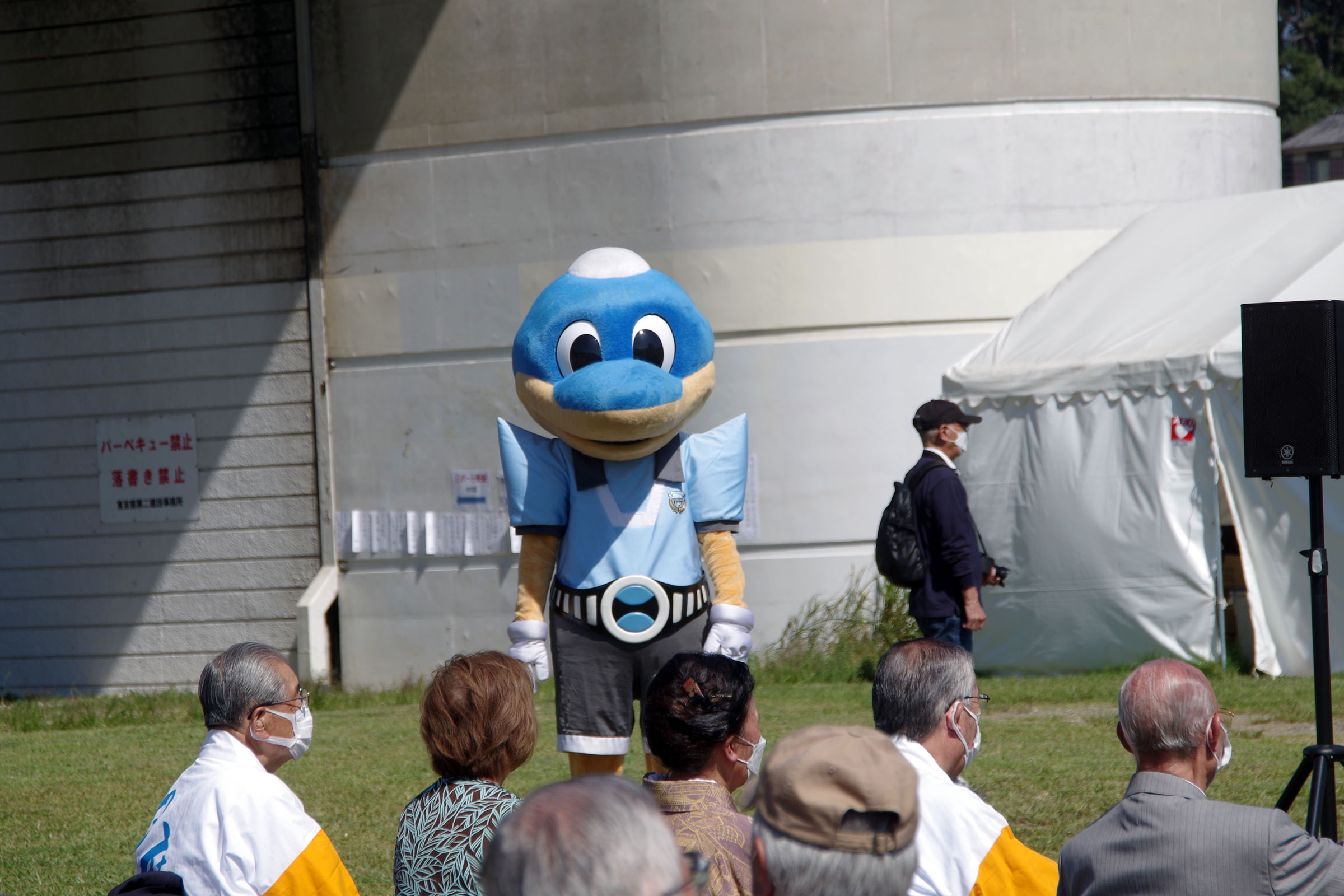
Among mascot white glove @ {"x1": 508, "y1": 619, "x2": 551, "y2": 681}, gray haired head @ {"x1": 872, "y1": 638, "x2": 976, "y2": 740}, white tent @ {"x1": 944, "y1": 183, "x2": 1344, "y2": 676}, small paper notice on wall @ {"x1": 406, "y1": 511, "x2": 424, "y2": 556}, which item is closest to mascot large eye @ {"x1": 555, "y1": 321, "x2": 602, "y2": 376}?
mascot white glove @ {"x1": 508, "y1": 619, "x2": 551, "y2": 681}

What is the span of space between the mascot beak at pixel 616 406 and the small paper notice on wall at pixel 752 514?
5846 mm

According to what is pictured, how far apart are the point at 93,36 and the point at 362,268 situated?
3291mm

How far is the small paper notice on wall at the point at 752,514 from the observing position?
36.8ft

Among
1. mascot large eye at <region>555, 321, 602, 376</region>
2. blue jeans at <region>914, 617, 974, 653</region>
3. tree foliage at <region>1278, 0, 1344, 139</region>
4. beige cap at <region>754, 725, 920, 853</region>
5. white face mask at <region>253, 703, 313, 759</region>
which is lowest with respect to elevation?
blue jeans at <region>914, 617, 974, 653</region>

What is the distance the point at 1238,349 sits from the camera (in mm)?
9062

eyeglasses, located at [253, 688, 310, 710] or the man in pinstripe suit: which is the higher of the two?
eyeglasses, located at [253, 688, 310, 710]

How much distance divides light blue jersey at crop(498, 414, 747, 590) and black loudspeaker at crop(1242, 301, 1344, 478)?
80.3 inches

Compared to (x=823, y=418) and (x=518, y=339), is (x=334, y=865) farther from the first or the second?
(x=823, y=418)

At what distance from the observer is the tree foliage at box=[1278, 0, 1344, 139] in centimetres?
3556

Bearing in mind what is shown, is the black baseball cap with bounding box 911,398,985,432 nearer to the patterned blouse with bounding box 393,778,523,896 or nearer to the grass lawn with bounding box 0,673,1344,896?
the grass lawn with bounding box 0,673,1344,896

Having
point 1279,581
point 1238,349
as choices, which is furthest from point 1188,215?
point 1279,581

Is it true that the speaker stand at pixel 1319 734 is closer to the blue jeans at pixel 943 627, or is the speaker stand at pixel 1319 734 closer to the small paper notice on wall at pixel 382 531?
the blue jeans at pixel 943 627

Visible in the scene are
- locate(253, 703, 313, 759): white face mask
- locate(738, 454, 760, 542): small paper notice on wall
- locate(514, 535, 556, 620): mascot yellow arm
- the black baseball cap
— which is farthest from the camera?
locate(738, 454, 760, 542): small paper notice on wall

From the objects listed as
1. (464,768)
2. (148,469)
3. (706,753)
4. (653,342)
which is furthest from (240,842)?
(148,469)
